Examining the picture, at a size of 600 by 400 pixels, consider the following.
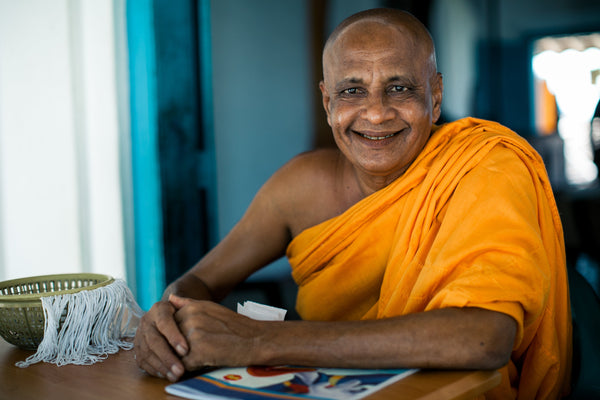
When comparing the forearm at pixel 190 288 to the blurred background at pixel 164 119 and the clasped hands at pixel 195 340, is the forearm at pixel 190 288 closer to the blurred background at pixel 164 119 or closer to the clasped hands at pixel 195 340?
the clasped hands at pixel 195 340

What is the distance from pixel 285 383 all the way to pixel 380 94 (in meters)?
0.90

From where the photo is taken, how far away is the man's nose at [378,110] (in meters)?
1.66

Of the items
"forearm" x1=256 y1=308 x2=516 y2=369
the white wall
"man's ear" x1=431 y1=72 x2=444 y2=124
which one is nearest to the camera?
"forearm" x1=256 y1=308 x2=516 y2=369

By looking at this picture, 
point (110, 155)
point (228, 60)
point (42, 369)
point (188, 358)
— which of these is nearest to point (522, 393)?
point (188, 358)

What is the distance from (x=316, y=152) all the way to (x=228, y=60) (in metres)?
1.74

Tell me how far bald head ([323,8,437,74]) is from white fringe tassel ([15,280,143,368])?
92 cm

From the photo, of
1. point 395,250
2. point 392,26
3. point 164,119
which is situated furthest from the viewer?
point 164,119

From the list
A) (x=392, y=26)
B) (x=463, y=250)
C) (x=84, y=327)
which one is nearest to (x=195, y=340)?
(x=84, y=327)

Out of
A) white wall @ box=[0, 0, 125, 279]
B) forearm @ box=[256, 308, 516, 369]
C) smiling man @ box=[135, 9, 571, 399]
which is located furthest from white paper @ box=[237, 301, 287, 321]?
white wall @ box=[0, 0, 125, 279]

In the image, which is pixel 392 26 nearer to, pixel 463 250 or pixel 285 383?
pixel 463 250

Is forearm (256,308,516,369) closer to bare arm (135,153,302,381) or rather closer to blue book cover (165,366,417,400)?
blue book cover (165,366,417,400)

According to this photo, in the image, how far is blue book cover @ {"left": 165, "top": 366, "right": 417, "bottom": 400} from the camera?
1016 mm

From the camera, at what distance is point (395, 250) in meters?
1.55

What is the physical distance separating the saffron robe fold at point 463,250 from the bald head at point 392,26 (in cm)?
25
